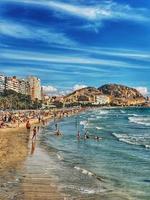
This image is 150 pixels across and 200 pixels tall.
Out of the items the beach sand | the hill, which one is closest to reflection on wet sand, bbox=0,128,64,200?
the beach sand

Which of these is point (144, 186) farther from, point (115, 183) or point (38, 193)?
point (38, 193)

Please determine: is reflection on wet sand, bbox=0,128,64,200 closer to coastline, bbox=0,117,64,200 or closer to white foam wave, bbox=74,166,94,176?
coastline, bbox=0,117,64,200

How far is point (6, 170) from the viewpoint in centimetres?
2406

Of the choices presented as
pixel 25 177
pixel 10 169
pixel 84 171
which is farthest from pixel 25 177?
pixel 84 171

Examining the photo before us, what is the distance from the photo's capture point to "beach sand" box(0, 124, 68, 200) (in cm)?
1802

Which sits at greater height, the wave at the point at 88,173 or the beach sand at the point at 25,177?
the beach sand at the point at 25,177

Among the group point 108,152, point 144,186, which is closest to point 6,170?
point 144,186

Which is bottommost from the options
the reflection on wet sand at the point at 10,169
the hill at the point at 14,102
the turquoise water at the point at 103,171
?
the turquoise water at the point at 103,171

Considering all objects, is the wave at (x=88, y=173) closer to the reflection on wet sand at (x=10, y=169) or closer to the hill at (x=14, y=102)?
the reflection on wet sand at (x=10, y=169)

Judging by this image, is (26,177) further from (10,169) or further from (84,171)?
(84,171)

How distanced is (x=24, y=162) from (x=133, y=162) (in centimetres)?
685

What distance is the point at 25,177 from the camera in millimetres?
21984

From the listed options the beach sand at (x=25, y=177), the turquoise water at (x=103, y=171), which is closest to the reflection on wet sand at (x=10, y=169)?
the beach sand at (x=25, y=177)

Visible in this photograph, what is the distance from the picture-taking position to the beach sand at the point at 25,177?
18016 mm
